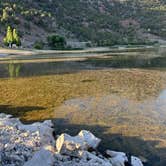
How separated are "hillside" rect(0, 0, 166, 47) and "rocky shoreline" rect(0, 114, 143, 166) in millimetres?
79260

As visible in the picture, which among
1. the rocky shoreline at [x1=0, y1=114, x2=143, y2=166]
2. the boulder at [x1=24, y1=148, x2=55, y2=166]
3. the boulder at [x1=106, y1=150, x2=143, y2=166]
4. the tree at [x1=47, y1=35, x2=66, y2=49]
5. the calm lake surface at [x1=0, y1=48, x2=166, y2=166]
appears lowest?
the tree at [x1=47, y1=35, x2=66, y2=49]

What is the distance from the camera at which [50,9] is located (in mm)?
137625

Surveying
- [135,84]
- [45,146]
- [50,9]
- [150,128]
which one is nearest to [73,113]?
[150,128]

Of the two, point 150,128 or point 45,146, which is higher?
point 45,146

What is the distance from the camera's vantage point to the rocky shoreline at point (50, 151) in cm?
1173

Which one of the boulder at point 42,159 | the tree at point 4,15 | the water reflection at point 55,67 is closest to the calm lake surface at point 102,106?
the water reflection at point 55,67

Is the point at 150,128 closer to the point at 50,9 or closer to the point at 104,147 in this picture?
the point at 104,147

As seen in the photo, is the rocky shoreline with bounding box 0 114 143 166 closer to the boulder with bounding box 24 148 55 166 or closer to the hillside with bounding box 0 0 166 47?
the boulder with bounding box 24 148 55 166

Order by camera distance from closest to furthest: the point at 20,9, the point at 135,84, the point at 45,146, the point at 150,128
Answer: the point at 45,146 < the point at 150,128 < the point at 135,84 < the point at 20,9

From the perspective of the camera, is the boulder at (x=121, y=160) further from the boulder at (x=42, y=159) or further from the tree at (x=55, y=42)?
the tree at (x=55, y=42)

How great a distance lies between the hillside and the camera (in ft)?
359

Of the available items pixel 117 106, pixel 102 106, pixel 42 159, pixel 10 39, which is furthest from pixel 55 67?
pixel 42 159

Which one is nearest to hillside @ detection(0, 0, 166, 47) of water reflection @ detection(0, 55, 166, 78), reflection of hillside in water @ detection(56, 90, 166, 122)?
water reflection @ detection(0, 55, 166, 78)

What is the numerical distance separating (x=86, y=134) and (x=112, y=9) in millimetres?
171092
